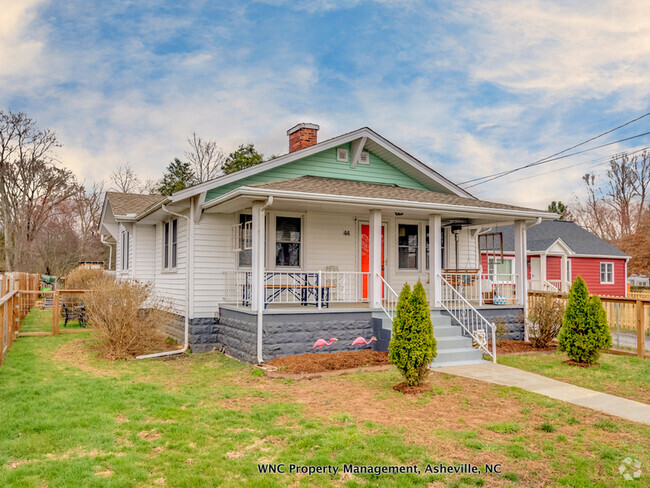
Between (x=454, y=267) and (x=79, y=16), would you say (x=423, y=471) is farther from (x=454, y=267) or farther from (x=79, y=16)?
(x=79, y=16)

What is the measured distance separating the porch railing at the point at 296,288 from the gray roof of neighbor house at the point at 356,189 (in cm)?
172

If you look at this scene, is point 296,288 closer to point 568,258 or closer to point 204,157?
point 568,258

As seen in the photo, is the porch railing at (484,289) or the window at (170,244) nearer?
the porch railing at (484,289)

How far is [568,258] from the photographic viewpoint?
2812 centimetres

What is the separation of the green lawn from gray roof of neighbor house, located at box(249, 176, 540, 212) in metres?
3.83

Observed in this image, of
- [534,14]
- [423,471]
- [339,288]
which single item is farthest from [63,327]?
[534,14]

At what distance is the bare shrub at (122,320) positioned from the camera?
10.1 meters

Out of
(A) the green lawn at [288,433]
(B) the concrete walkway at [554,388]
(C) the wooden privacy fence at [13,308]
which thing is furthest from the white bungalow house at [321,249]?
→ (C) the wooden privacy fence at [13,308]

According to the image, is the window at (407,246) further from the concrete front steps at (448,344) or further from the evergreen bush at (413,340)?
the evergreen bush at (413,340)

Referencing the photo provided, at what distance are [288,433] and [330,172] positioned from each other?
8.32 metres

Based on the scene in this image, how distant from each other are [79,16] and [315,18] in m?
7.07

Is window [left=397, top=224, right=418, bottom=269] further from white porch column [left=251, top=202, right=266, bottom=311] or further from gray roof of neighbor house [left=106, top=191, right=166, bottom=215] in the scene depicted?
gray roof of neighbor house [left=106, top=191, right=166, bottom=215]

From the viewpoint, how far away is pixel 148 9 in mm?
14023

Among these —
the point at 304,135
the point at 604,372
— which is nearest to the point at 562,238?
the point at 304,135
